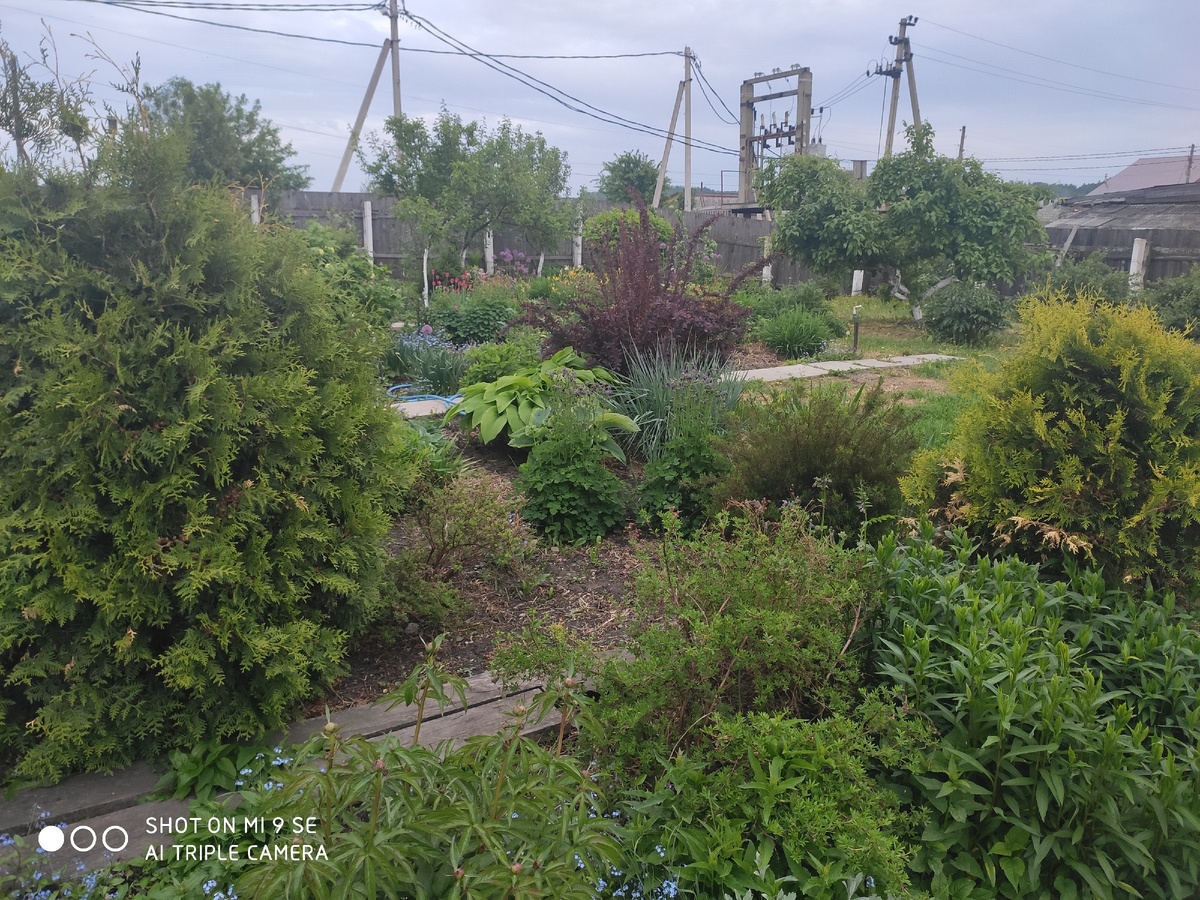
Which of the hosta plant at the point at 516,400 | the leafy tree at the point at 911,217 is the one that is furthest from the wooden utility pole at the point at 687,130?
the hosta plant at the point at 516,400

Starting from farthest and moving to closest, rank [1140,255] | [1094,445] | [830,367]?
1. [1140,255]
2. [830,367]
3. [1094,445]

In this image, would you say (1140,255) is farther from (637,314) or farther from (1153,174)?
(1153,174)

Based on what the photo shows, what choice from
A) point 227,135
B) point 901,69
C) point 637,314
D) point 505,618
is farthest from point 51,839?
point 901,69

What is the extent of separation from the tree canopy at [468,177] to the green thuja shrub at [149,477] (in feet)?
45.4

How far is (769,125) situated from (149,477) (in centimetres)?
2732

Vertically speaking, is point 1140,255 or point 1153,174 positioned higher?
point 1153,174

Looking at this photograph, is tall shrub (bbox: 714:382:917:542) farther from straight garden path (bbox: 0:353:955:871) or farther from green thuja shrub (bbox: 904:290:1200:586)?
straight garden path (bbox: 0:353:955:871)

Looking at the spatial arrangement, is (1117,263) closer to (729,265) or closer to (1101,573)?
(729,265)

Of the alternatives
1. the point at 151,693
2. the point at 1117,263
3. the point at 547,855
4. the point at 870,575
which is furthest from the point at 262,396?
the point at 1117,263

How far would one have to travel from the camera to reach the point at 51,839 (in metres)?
2.08

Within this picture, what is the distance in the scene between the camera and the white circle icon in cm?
207

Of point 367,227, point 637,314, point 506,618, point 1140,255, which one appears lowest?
point 506,618

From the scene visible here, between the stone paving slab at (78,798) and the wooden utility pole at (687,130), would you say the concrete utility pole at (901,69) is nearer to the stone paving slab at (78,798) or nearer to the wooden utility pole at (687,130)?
the wooden utility pole at (687,130)

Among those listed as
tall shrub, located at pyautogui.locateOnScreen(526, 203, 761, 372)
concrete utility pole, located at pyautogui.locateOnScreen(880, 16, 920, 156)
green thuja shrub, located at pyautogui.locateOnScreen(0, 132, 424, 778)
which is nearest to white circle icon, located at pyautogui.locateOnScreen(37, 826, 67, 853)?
green thuja shrub, located at pyautogui.locateOnScreen(0, 132, 424, 778)
